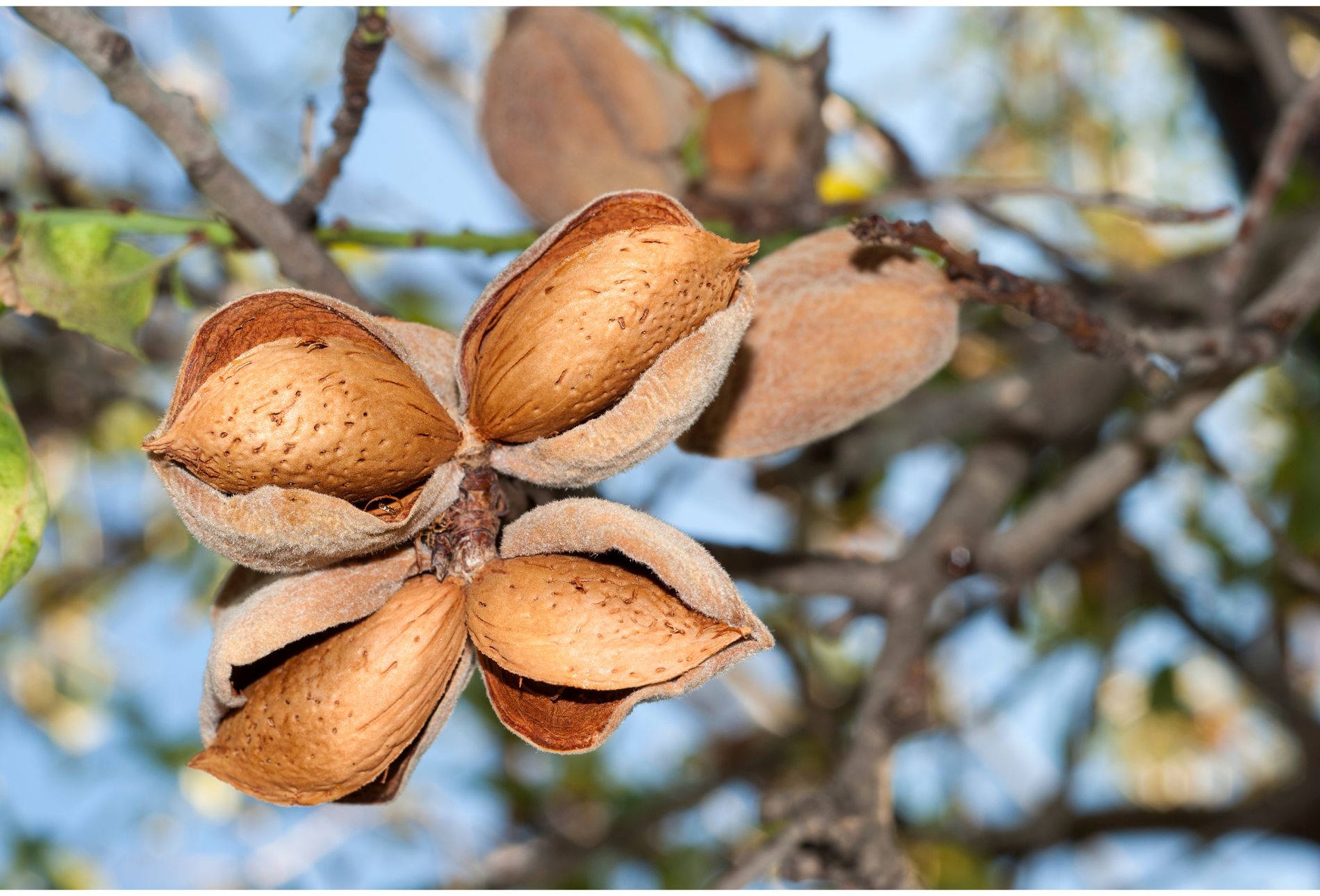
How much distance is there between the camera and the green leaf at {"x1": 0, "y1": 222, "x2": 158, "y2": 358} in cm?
120

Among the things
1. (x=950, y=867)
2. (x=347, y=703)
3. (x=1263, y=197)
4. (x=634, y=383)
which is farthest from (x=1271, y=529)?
(x=950, y=867)

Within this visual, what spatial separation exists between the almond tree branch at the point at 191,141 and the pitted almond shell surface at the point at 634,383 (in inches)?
11.3

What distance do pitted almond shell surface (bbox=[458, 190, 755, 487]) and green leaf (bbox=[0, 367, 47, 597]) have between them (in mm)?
475

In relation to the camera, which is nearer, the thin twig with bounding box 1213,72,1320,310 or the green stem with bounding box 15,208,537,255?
the green stem with bounding box 15,208,537,255

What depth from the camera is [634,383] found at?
37.7 inches

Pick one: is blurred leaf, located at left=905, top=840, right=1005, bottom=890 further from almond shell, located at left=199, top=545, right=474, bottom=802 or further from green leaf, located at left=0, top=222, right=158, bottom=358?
green leaf, located at left=0, top=222, right=158, bottom=358

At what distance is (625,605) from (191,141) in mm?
662

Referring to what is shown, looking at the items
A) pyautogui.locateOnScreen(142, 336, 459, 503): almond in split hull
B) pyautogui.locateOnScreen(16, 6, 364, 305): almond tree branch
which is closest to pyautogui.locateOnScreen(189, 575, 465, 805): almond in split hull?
pyautogui.locateOnScreen(142, 336, 459, 503): almond in split hull

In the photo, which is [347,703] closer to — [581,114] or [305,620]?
[305,620]

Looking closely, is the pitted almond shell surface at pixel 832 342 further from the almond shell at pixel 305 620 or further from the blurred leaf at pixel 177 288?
the blurred leaf at pixel 177 288

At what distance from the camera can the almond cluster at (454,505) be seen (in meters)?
0.86

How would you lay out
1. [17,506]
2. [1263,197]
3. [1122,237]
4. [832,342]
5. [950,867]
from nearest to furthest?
[17,506] → [832,342] → [1263,197] → [950,867] → [1122,237]

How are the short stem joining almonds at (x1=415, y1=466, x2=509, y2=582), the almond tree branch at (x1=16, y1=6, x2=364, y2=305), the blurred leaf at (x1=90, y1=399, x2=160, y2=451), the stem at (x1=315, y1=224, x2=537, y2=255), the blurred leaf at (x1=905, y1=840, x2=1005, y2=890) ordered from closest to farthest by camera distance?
the short stem joining almonds at (x1=415, y1=466, x2=509, y2=582), the almond tree branch at (x1=16, y1=6, x2=364, y2=305), the stem at (x1=315, y1=224, x2=537, y2=255), the blurred leaf at (x1=905, y1=840, x2=1005, y2=890), the blurred leaf at (x1=90, y1=399, x2=160, y2=451)

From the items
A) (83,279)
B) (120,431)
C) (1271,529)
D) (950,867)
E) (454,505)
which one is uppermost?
(83,279)
